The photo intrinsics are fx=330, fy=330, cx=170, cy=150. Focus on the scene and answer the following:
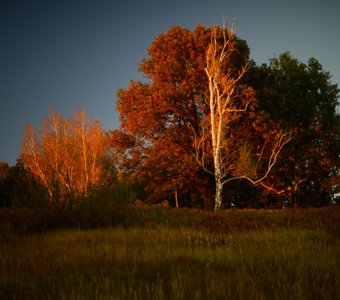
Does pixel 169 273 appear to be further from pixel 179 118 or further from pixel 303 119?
pixel 303 119

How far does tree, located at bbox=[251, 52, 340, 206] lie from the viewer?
26.5 meters

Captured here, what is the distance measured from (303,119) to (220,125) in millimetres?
12163

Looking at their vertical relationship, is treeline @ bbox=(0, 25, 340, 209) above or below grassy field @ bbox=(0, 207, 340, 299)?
above

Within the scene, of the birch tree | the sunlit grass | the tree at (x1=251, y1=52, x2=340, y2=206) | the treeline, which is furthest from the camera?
the tree at (x1=251, y1=52, x2=340, y2=206)

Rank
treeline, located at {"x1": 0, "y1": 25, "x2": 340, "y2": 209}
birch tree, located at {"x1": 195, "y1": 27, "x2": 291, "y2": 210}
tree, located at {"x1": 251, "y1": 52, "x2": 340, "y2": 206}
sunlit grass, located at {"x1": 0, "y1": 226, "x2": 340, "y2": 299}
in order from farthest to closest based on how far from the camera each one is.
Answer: tree, located at {"x1": 251, "y1": 52, "x2": 340, "y2": 206} → treeline, located at {"x1": 0, "y1": 25, "x2": 340, "y2": 209} → birch tree, located at {"x1": 195, "y1": 27, "x2": 291, "y2": 210} → sunlit grass, located at {"x1": 0, "y1": 226, "x2": 340, "y2": 299}

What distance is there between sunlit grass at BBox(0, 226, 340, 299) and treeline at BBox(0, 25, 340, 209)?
13302 mm

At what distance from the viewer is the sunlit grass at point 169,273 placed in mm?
3225

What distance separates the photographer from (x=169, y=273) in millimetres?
4062

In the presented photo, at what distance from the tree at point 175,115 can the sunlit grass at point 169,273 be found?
16.3 meters

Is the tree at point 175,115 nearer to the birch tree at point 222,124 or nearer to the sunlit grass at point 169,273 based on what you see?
the birch tree at point 222,124

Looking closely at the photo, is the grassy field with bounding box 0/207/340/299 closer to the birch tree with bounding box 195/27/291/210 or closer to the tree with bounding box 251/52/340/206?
the birch tree with bounding box 195/27/291/210

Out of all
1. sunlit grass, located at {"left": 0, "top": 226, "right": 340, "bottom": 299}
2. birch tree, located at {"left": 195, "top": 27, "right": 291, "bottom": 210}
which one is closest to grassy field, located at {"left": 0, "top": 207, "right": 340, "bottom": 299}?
sunlit grass, located at {"left": 0, "top": 226, "right": 340, "bottom": 299}

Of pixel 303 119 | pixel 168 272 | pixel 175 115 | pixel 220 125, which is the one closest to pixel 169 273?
pixel 168 272

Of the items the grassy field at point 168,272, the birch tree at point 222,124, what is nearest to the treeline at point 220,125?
the birch tree at point 222,124
